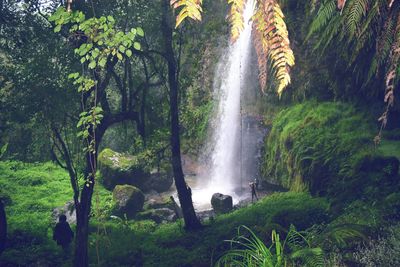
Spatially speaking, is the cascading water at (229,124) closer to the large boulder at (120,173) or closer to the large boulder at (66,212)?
the large boulder at (120,173)

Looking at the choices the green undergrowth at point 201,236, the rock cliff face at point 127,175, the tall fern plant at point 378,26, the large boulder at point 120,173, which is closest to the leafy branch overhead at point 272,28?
the tall fern plant at point 378,26

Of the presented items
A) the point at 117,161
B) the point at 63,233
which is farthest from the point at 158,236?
the point at 117,161

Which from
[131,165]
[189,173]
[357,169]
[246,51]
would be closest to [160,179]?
[131,165]

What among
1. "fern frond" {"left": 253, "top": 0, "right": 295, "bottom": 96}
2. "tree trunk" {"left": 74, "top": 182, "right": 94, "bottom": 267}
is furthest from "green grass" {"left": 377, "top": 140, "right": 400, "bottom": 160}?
"fern frond" {"left": 253, "top": 0, "right": 295, "bottom": 96}

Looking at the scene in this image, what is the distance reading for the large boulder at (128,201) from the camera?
15.2 m

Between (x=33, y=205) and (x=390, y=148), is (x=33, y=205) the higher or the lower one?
the lower one

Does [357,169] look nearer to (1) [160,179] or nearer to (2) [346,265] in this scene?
(2) [346,265]

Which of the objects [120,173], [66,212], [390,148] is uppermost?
[390,148]

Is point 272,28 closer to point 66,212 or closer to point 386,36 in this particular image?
point 386,36

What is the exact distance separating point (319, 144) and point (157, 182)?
28.9 feet

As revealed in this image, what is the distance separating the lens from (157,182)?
60.7ft

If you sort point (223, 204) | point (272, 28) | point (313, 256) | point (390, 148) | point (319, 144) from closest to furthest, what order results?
1. point (272, 28)
2. point (313, 256)
3. point (390, 148)
4. point (319, 144)
5. point (223, 204)

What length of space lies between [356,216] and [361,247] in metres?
1.92

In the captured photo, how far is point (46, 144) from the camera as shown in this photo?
34.7 ft
